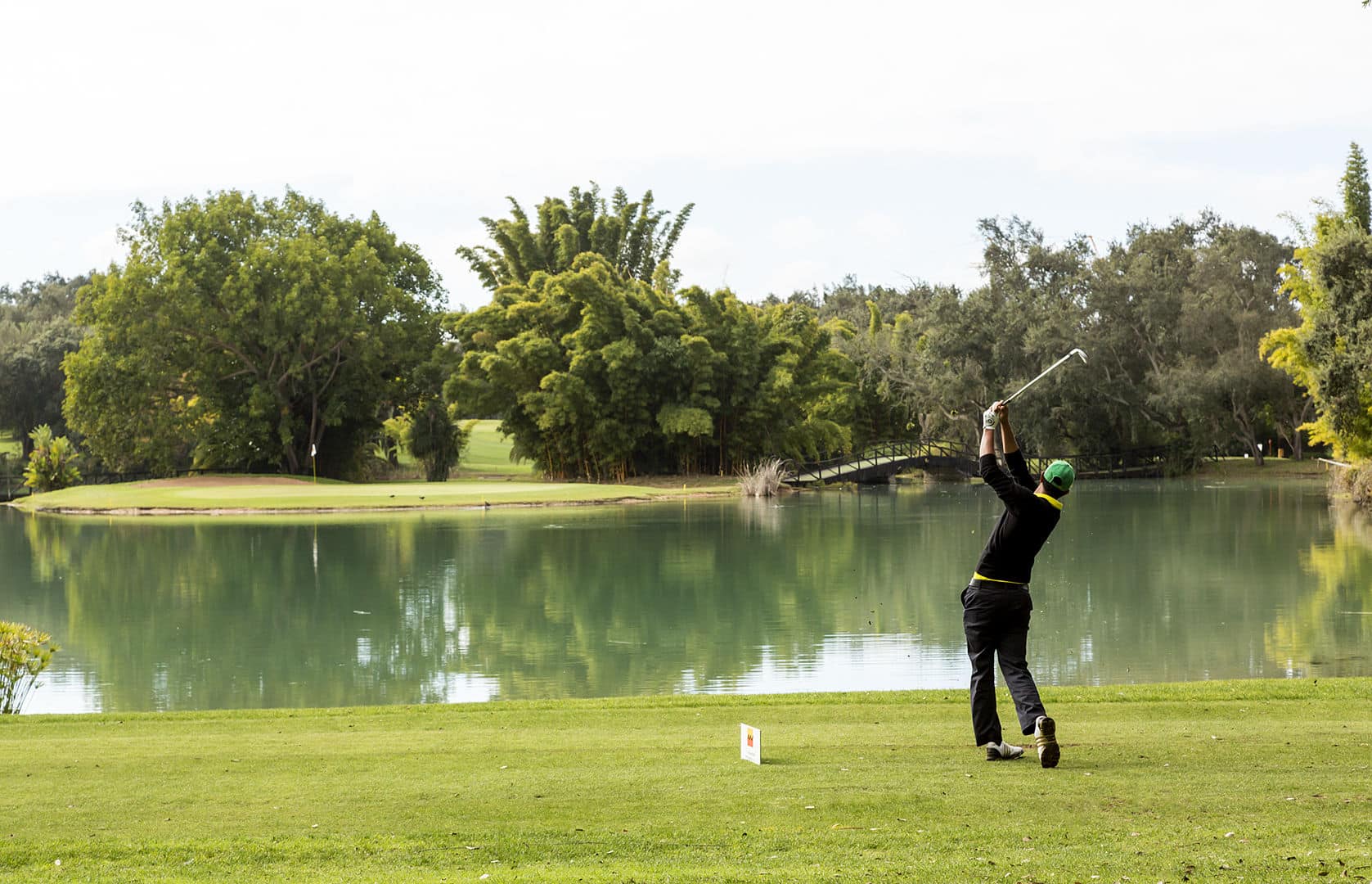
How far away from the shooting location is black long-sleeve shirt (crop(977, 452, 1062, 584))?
730cm

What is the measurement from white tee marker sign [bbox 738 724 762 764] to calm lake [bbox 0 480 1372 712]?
5.19 meters

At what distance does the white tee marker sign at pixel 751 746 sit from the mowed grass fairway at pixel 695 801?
8cm

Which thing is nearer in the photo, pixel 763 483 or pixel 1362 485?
pixel 1362 485

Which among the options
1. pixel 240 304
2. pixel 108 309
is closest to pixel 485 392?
pixel 240 304

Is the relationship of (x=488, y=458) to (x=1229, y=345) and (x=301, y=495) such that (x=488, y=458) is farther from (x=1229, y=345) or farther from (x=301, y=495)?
(x=1229, y=345)

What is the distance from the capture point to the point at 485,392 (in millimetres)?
58375

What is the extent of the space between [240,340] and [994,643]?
5471 centimetres

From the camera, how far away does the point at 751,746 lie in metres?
Answer: 7.42

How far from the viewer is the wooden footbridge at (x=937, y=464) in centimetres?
5534

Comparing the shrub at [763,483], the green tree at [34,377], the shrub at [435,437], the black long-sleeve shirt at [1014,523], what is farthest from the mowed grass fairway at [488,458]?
the black long-sleeve shirt at [1014,523]

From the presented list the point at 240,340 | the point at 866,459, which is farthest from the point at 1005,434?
the point at 240,340

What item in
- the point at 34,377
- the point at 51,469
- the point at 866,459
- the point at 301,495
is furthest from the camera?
the point at 34,377

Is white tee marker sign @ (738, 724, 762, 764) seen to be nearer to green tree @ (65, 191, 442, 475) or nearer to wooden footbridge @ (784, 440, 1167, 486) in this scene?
wooden footbridge @ (784, 440, 1167, 486)

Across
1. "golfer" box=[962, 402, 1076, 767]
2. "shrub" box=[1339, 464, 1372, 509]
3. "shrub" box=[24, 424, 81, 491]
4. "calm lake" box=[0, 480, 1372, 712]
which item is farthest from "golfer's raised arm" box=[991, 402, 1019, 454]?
"shrub" box=[24, 424, 81, 491]
